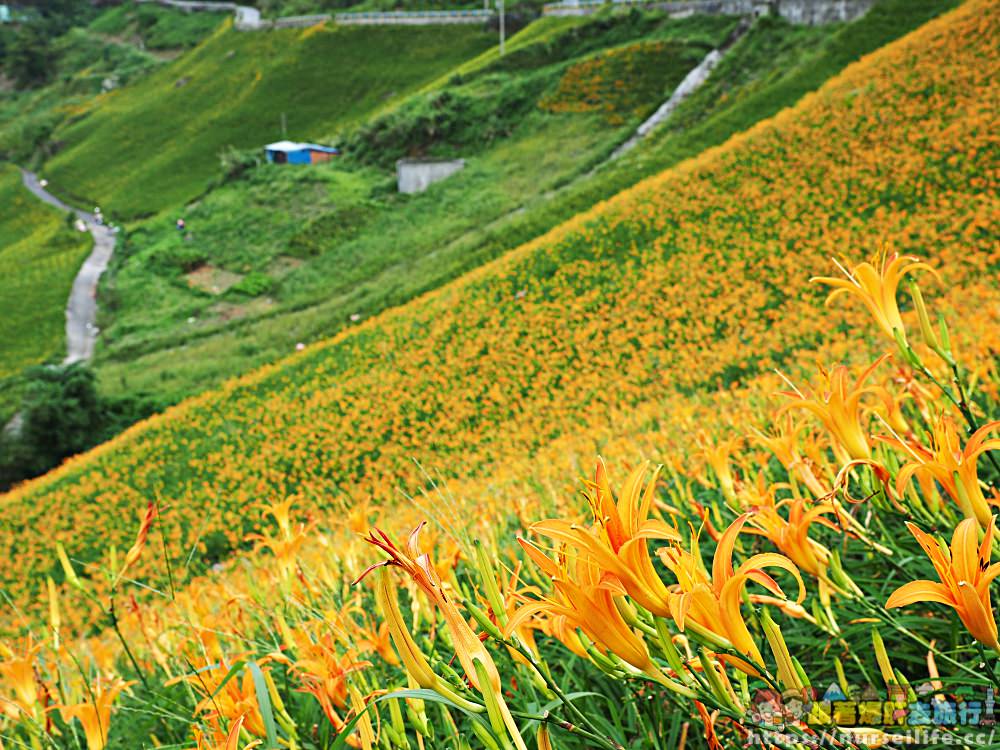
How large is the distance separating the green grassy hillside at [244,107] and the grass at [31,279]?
255 cm

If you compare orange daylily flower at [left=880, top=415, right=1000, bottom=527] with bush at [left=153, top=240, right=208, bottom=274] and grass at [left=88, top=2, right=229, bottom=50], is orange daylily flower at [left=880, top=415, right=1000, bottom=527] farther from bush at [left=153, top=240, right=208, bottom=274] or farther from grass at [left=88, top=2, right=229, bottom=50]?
grass at [left=88, top=2, right=229, bottom=50]

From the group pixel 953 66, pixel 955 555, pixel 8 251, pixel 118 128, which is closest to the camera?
pixel 955 555

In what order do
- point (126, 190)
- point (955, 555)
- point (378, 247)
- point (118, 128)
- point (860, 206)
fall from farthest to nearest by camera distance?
point (118, 128), point (126, 190), point (378, 247), point (860, 206), point (955, 555)

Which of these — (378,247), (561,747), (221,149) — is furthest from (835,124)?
(221,149)

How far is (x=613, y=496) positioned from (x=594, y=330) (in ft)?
22.7

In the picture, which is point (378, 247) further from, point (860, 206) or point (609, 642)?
point (609, 642)

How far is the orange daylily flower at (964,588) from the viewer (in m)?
0.74

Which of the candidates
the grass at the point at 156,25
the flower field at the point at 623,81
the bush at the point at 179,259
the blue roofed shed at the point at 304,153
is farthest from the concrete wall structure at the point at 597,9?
the bush at the point at 179,259

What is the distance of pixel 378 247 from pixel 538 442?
1591 centimetres

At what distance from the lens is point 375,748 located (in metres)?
1.23

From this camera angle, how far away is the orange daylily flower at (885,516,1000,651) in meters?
0.74

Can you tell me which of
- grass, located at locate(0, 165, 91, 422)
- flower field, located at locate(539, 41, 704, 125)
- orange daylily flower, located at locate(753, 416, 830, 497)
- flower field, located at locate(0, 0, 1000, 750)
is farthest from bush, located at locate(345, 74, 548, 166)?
orange daylily flower, located at locate(753, 416, 830, 497)

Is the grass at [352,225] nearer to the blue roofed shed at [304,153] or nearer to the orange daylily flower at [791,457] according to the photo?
the blue roofed shed at [304,153]

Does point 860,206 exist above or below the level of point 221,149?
below
